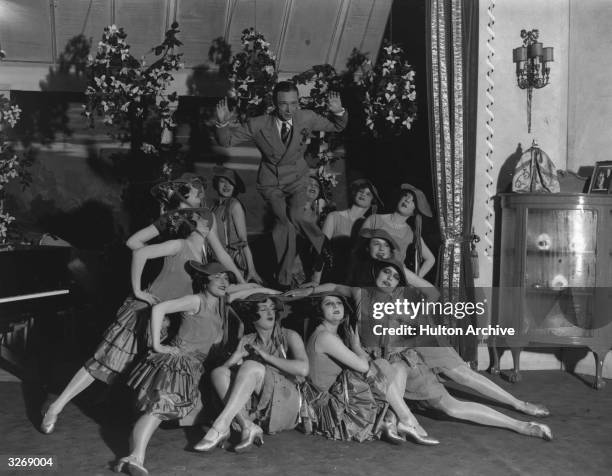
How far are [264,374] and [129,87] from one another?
3.03m

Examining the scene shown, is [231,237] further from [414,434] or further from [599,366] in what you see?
[599,366]

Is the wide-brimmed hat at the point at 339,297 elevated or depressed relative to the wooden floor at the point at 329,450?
elevated

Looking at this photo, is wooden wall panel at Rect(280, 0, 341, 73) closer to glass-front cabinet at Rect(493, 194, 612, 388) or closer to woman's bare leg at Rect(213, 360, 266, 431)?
glass-front cabinet at Rect(493, 194, 612, 388)

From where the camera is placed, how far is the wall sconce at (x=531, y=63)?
6395 mm

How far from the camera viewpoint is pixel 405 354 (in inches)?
196

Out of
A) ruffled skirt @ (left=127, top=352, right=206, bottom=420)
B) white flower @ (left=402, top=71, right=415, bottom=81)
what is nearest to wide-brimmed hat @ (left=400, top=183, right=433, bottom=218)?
white flower @ (left=402, top=71, right=415, bottom=81)

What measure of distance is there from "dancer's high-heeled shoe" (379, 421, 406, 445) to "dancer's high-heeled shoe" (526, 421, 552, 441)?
2.34 ft

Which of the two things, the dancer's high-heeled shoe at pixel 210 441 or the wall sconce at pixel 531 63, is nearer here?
the dancer's high-heeled shoe at pixel 210 441

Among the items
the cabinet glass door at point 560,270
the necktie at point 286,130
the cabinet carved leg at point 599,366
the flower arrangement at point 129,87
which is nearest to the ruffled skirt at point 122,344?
the necktie at point 286,130

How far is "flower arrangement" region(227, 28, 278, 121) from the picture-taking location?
21.9 ft

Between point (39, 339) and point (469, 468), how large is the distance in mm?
4112

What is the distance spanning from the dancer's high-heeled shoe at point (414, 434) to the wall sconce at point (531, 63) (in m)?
2.99

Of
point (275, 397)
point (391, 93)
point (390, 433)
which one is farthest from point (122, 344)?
point (391, 93)

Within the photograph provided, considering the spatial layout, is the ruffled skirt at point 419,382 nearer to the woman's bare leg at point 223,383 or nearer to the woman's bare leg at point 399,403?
the woman's bare leg at point 399,403
